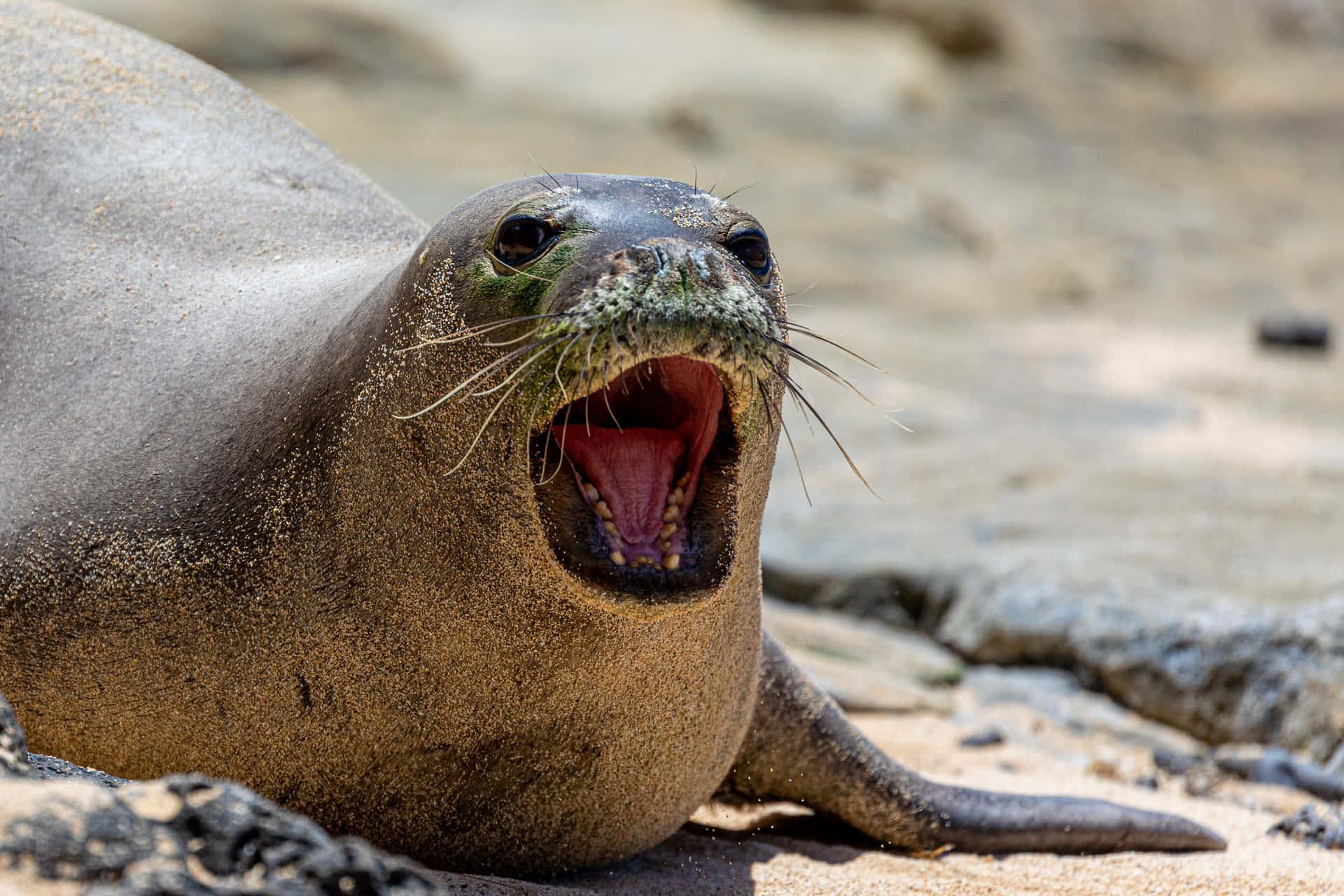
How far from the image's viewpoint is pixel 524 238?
8.71ft

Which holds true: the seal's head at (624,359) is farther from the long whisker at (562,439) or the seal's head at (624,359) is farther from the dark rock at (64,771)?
the dark rock at (64,771)

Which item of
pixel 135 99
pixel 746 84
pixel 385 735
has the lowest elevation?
pixel 385 735

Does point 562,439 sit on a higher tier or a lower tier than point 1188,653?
higher

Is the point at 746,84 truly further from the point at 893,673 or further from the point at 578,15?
the point at 893,673

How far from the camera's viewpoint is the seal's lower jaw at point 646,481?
256 cm

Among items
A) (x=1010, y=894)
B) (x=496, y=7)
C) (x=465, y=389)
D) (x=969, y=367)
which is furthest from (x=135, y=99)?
(x=496, y=7)

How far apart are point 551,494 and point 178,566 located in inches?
32.4

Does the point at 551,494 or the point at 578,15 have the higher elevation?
the point at 578,15

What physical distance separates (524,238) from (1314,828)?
2651 mm

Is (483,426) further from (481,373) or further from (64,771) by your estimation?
(64,771)

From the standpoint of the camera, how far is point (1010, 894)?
332 cm

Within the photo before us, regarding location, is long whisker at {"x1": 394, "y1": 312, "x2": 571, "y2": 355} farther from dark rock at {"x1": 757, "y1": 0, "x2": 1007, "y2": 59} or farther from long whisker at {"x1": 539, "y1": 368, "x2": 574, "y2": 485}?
dark rock at {"x1": 757, "y1": 0, "x2": 1007, "y2": 59}

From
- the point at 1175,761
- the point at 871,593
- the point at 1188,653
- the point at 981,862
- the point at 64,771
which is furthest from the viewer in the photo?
the point at 871,593

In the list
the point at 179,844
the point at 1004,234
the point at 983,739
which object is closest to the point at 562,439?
the point at 179,844
